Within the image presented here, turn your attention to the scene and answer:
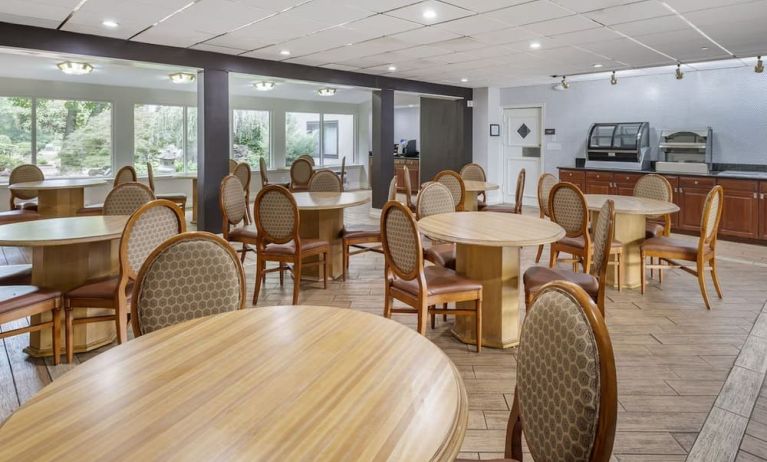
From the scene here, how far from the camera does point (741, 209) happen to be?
6.62 meters

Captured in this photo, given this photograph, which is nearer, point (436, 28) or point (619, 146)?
point (436, 28)

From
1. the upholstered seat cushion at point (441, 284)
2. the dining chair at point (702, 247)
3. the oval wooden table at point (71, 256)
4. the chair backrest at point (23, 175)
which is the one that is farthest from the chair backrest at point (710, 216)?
the chair backrest at point (23, 175)

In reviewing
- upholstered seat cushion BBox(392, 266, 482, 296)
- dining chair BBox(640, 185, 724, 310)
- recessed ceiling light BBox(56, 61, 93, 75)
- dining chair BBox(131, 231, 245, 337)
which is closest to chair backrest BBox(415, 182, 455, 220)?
upholstered seat cushion BBox(392, 266, 482, 296)

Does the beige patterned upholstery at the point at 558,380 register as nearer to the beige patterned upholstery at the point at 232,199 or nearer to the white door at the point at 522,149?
the beige patterned upholstery at the point at 232,199

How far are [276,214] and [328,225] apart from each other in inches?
31.3

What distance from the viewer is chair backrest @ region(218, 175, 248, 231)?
479 centimetres

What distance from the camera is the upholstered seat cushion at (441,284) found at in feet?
9.85

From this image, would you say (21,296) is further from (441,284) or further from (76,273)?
(441,284)

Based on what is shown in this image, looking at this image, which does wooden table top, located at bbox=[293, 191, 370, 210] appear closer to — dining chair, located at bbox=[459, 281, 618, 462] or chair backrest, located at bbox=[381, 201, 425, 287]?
chair backrest, located at bbox=[381, 201, 425, 287]

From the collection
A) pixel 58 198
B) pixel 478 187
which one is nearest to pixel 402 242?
pixel 478 187

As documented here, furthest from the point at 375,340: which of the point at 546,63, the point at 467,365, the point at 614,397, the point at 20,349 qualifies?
the point at 546,63

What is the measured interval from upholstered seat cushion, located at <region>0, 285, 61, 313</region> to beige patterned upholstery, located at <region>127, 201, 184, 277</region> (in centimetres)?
44

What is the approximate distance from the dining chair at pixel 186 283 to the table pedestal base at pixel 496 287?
1.74m

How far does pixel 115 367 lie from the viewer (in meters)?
1.30
